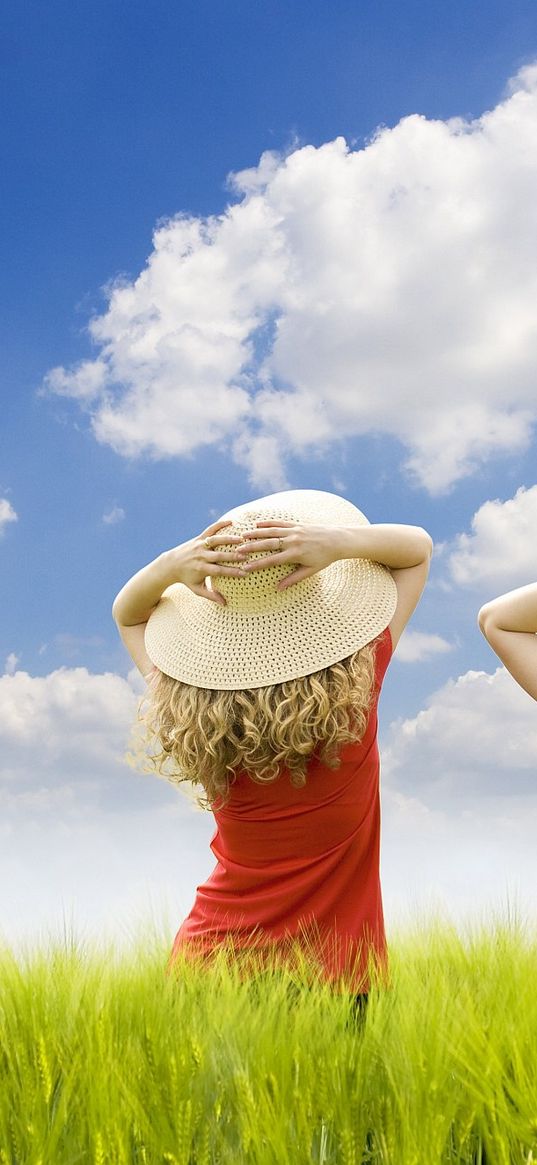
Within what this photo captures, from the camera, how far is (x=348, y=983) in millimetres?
2125

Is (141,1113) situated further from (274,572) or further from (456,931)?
(456,931)

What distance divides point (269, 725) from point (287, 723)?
7cm

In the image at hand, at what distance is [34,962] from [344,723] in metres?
0.81

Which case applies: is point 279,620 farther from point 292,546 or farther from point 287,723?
point 287,723

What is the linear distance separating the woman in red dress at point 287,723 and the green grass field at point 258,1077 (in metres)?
0.26

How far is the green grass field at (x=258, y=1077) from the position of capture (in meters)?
1.45

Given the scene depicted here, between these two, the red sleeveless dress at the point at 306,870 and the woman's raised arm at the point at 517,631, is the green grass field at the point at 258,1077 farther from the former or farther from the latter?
the woman's raised arm at the point at 517,631

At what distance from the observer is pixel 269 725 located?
2.15 metres

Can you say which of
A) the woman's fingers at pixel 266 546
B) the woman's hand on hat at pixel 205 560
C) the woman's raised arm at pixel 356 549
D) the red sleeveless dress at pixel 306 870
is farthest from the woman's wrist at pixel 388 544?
the red sleeveless dress at pixel 306 870

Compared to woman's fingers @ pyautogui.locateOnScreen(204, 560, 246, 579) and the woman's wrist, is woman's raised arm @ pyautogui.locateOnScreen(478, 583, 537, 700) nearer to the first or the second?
the woman's wrist

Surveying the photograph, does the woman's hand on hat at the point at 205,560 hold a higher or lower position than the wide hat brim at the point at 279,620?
higher

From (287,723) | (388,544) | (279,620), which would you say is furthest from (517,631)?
(287,723)

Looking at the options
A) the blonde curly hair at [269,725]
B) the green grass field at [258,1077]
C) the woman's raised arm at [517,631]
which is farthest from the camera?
the woman's raised arm at [517,631]

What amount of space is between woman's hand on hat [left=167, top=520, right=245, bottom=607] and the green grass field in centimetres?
85
